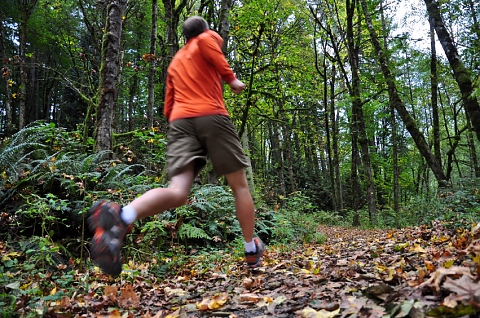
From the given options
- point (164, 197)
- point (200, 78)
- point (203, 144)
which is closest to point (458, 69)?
point (200, 78)

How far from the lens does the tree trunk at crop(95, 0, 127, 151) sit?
625 cm

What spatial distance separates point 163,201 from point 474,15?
34.1 ft

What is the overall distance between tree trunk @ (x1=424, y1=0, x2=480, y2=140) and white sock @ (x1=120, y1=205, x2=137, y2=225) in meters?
7.24

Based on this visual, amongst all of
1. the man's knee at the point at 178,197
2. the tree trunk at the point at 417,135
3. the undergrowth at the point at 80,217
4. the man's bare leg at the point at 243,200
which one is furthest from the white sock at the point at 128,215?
the tree trunk at the point at 417,135

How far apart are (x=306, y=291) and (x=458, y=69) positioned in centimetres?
700

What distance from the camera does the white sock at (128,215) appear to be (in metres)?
2.43

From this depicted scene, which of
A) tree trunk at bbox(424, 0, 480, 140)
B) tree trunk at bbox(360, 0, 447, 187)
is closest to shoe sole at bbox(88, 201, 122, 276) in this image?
tree trunk at bbox(424, 0, 480, 140)

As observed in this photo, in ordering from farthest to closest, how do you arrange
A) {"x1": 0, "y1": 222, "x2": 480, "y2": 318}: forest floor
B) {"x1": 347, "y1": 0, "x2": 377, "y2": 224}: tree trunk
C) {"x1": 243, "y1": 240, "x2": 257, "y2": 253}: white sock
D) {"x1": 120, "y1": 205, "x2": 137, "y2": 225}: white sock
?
{"x1": 347, "y1": 0, "x2": 377, "y2": 224}: tree trunk < {"x1": 243, "y1": 240, "x2": 257, "y2": 253}: white sock < {"x1": 120, "y1": 205, "x2": 137, "y2": 225}: white sock < {"x1": 0, "y1": 222, "x2": 480, "y2": 318}: forest floor

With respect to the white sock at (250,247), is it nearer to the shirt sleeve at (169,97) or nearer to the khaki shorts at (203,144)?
the khaki shorts at (203,144)

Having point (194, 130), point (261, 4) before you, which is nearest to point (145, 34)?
point (261, 4)

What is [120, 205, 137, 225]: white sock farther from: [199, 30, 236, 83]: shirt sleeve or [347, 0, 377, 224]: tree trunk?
[347, 0, 377, 224]: tree trunk

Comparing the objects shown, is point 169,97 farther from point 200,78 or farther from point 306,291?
point 306,291

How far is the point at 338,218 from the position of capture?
58.0 feet

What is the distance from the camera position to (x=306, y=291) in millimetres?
2512
